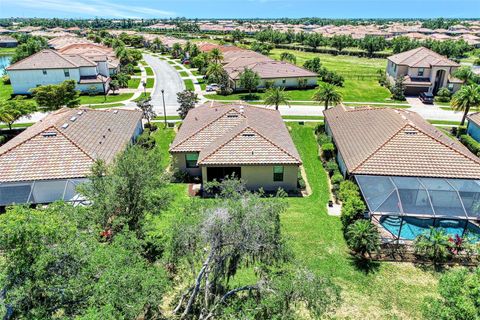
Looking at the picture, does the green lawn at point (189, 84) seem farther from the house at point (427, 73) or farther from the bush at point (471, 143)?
the bush at point (471, 143)

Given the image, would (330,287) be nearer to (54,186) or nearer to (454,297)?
(454,297)

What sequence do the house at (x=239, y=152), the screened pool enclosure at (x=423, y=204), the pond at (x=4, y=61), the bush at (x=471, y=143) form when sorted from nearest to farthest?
the screened pool enclosure at (x=423, y=204), the house at (x=239, y=152), the bush at (x=471, y=143), the pond at (x=4, y=61)

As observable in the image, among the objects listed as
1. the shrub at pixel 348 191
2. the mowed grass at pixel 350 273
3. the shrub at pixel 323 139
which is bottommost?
the mowed grass at pixel 350 273

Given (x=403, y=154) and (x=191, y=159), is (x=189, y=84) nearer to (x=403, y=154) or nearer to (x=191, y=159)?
(x=191, y=159)

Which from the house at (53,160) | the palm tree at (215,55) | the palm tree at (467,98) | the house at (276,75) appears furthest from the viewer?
the palm tree at (215,55)

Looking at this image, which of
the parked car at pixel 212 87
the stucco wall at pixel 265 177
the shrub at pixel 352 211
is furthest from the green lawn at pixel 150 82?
the shrub at pixel 352 211

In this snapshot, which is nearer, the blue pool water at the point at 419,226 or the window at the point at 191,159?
the blue pool water at the point at 419,226

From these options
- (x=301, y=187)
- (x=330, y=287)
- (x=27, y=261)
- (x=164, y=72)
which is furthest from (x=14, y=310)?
(x=164, y=72)
